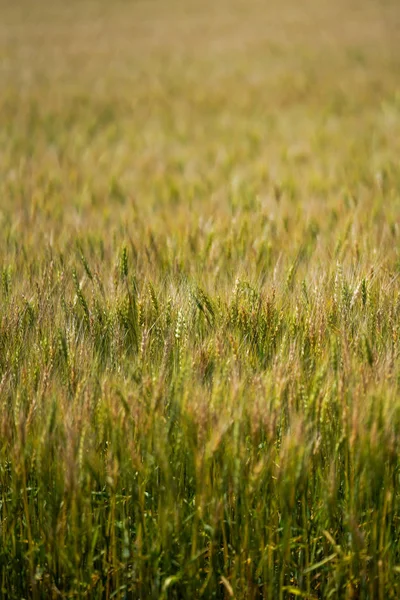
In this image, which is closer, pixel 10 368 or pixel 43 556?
pixel 43 556

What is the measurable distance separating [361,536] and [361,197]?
6.85ft

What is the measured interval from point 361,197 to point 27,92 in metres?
5.79

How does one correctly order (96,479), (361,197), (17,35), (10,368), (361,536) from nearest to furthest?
(361,536) → (96,479) → (10,368) → (361,197) → (17,35)

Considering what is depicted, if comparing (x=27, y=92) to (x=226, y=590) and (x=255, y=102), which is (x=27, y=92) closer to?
(x=255, y=102)

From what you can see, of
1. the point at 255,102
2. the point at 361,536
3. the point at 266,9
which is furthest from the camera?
the point at 266,9

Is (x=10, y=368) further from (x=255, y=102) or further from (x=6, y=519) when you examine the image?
(x=255, y=102)

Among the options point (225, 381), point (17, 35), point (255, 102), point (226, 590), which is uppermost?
point (17, 35)

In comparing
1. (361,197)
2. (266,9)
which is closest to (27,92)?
(361,197)

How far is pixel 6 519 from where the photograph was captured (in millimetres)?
1399

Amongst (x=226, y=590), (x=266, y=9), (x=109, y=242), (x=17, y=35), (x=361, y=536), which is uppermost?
(x=266, y=9)

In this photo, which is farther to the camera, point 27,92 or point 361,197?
point 27,92

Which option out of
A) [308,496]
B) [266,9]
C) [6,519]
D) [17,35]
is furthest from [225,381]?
[266,9]

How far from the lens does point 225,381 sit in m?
1.54

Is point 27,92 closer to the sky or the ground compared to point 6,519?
closer to the sky
